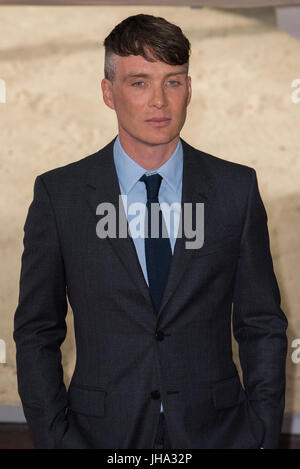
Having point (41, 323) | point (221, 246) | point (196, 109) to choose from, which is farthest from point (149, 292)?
point (196, 109)

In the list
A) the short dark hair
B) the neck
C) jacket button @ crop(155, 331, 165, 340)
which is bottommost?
jacket button @ crop(155, 331, 165, 340)

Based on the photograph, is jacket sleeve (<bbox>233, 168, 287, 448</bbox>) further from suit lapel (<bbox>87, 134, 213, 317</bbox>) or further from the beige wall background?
the beige wall background

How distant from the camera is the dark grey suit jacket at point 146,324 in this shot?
209 cm

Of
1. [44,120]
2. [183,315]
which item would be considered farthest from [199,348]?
[44,120]

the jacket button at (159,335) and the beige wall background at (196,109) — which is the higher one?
the beige wall background at (196,109)

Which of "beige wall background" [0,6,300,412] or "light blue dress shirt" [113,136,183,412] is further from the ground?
"beige wall background" [0,6,300,412]

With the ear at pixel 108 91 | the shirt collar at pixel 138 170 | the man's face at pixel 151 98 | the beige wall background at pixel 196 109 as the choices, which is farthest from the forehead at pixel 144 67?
the beige wall background at pixel 196 109

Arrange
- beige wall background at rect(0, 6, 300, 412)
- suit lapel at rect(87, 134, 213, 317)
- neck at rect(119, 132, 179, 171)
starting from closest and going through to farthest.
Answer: suit lapel at rect(87, 134, 213, 317) → neck at rect(119, 132, 179, 171) → beige wall background at rect(0, 6, 300, 412)

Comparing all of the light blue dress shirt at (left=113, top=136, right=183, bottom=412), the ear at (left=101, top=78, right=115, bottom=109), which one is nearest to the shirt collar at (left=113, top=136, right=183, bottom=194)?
the light blue dress shirt at (left=113, top=136, right=183, bottom=412)

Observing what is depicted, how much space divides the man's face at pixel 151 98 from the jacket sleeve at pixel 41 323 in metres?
0.35

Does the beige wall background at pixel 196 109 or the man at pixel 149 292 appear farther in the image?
the beige wall background at pixel 196 109

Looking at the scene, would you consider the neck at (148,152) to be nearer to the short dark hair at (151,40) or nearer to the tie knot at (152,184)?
the tie knot at (152,184)

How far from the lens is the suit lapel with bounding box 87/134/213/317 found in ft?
6.75

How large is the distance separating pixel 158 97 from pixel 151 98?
0.02m
